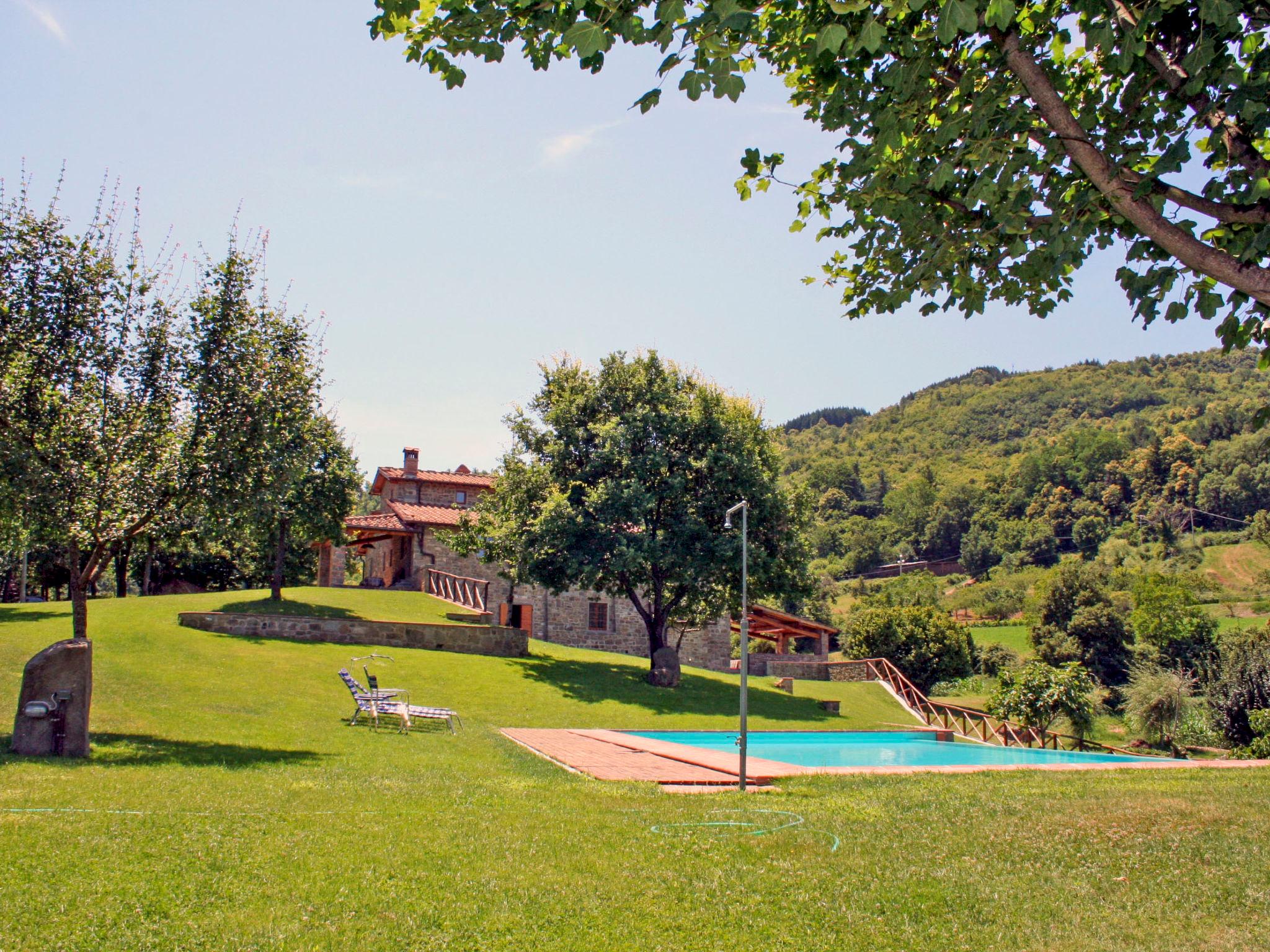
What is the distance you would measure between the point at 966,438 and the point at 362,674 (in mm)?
132820

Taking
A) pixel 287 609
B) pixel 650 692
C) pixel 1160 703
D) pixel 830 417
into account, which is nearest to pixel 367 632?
pixel 287 609

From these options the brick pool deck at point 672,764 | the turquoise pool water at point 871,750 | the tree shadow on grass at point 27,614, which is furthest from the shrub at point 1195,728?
the tree shadow on grass at point 27,614

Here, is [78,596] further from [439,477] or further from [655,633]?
[439,477]

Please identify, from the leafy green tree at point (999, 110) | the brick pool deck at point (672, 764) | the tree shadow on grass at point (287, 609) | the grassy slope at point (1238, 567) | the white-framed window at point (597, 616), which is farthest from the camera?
the grassy slope at point (1238, 567)

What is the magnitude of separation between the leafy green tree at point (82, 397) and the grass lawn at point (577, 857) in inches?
133

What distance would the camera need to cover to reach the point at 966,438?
13938 cm

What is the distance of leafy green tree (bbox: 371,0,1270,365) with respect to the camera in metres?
4.57

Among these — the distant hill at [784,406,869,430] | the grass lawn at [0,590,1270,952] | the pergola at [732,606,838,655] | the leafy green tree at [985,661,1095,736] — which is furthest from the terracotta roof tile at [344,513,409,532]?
the distant hill at [784,406,869,430]

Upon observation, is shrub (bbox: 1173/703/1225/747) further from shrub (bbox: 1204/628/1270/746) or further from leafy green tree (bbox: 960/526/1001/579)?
leafy green tree (bbox: 960/526/1001/579)

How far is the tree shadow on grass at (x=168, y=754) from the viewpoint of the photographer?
10.7 meters

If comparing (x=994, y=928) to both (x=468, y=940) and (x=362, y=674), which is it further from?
(x=362, y=674)

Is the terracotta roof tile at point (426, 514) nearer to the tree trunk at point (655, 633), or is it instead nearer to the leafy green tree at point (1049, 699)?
the tree trunk at point (655, 633)

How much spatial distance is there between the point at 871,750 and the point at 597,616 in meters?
16.1

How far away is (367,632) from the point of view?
25984 millimetres
